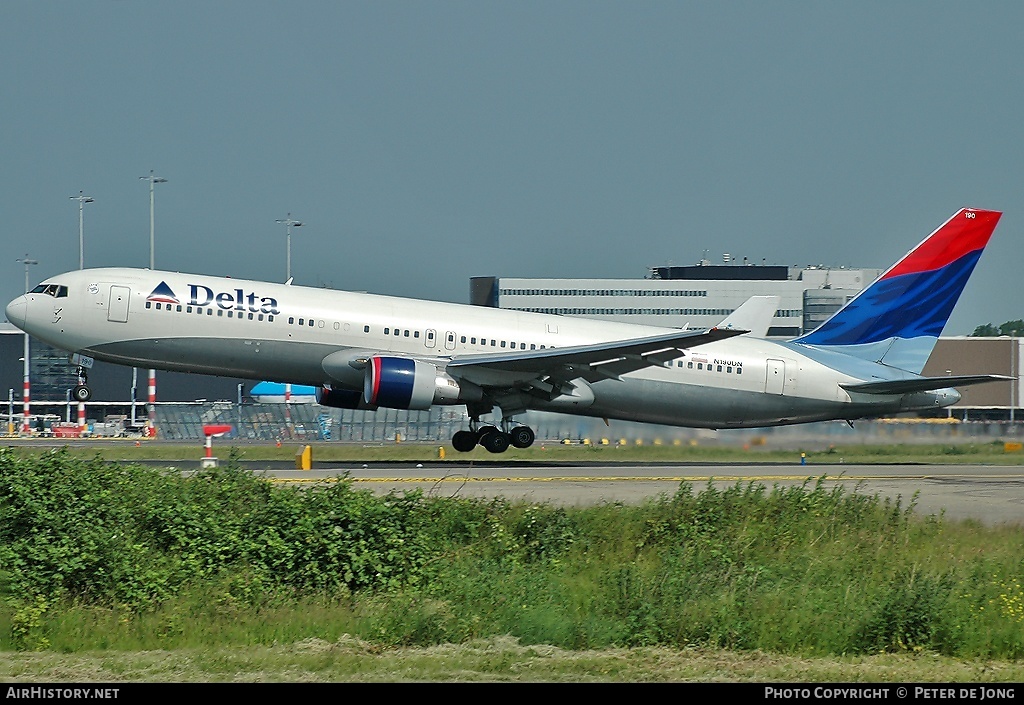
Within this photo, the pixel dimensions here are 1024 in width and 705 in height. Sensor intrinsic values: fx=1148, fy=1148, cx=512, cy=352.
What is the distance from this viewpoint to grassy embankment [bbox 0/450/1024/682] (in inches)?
441

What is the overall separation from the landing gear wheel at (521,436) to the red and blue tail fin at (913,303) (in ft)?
30.5

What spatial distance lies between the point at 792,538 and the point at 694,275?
373 feet

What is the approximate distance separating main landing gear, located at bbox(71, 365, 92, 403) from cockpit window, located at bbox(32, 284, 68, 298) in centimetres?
233

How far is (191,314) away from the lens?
2953 centimetres

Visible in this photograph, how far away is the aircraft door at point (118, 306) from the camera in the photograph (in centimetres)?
2955

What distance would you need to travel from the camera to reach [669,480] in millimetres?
25062

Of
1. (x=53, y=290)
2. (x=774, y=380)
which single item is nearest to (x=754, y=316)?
(x=774, y=380)

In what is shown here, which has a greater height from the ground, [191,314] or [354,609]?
[191,314]

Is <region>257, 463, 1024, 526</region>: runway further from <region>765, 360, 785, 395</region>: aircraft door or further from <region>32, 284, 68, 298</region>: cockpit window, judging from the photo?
<region>32, 284, 68, 298</region>: cockpit window

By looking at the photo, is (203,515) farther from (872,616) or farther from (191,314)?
(191,314)

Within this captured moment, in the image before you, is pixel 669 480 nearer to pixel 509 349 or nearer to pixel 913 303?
pixel 509 349

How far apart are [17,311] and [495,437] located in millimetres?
13334

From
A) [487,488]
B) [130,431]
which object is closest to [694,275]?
[130,431]

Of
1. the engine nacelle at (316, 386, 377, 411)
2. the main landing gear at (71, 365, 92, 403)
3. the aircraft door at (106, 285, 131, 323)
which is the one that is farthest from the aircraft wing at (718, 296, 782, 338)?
the main landing gear at (71, 365, 92, 403)
